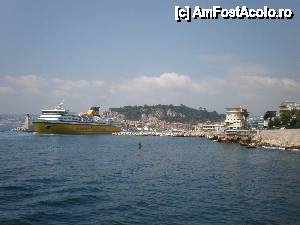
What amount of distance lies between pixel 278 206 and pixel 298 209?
1285mm

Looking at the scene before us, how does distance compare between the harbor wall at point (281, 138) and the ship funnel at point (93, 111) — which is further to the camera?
the ship funnel at point (93, 111)

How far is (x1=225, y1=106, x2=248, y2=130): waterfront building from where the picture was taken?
112000 mm

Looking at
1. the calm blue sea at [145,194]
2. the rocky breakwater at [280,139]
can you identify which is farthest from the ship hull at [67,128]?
the calm blue sea at [145,194]

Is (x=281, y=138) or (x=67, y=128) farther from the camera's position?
(x=67, y=128)

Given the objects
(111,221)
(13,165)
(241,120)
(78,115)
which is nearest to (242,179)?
(111,221)

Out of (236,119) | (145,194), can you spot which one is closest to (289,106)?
(236,119)

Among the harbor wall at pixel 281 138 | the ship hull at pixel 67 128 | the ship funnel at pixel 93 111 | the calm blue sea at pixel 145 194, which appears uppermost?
the ship funnel at pixel 93 111

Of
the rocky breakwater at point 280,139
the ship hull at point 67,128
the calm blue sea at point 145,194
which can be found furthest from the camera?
the ship hull at point 67,128

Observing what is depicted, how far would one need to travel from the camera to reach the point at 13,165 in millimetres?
40812

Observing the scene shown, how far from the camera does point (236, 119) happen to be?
11225cm

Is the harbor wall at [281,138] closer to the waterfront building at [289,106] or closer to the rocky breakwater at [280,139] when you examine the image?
the rocky breakwater at [280,139]

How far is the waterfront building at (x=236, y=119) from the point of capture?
4409 inches

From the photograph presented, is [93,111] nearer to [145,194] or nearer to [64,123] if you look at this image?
[64,123]

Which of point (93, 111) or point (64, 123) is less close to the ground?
point (93, 111)
